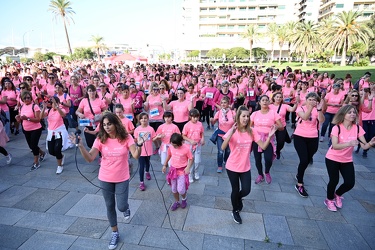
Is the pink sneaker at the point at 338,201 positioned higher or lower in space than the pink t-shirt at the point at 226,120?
lower

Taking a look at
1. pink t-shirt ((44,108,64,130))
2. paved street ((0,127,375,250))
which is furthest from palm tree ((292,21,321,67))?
pink t-shirt ((44,108,64,130))

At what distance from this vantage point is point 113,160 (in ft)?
10.6

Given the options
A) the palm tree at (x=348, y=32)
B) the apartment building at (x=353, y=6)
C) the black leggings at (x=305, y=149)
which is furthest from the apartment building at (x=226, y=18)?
the black leggings at (x=305, y=149)

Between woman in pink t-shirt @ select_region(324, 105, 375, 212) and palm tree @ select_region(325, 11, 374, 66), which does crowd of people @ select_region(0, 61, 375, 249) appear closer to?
woman in pink t-shirt @ select_region(324, 105, 375, 212)

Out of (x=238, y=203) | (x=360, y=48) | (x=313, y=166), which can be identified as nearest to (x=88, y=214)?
(x=238, y=203)

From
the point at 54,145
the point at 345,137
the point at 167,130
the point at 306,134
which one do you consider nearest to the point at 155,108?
the point at 167,130

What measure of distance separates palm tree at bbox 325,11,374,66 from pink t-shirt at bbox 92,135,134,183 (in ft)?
151

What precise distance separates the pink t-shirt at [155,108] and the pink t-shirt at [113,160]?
112 inches

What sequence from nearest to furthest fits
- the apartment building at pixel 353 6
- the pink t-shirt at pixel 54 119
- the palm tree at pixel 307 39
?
the pink t-shirt at pixel 54 119 < the palm tree at pixel 307 39 < the apartment building at pixel 353 6

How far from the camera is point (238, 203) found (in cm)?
391

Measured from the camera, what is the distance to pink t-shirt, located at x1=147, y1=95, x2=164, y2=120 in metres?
6.11

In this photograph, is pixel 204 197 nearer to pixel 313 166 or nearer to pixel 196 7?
pixel 313 166

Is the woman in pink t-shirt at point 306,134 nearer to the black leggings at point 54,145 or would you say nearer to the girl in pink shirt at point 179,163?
the girl in pink shirt at point 179,163

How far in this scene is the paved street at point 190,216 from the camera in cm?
349
